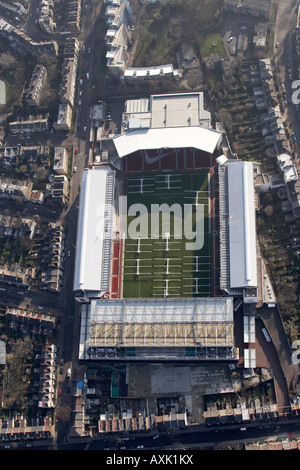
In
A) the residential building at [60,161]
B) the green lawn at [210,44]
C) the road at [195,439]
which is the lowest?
the road at [195,439]

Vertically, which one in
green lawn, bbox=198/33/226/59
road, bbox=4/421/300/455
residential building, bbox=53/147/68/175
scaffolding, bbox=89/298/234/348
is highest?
green lawn, bbox=198/33/226/59

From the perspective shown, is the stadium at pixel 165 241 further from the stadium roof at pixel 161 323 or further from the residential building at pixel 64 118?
the residential building at pixel 64 118

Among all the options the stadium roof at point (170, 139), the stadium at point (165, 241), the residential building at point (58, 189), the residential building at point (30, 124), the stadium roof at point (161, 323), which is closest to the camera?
the stadium roof at point (161, 323)

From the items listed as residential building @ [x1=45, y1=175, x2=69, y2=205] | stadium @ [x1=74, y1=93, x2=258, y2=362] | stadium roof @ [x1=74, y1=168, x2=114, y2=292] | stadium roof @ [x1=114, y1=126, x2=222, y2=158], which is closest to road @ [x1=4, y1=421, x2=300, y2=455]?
stadium @ [x1=74, y1=93, x2=258, y2=362]

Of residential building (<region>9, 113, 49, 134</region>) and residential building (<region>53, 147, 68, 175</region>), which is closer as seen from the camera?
residential building (<region>53, 147, 68, 175</region>)

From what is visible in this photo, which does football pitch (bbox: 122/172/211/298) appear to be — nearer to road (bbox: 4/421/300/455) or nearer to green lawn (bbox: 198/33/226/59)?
road (bbox: 4/421/300/455)

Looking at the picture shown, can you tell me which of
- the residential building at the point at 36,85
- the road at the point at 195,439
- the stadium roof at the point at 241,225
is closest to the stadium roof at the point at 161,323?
the stadium roof at the point at 241,225

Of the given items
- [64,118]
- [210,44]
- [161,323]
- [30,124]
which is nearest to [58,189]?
[64,118]
